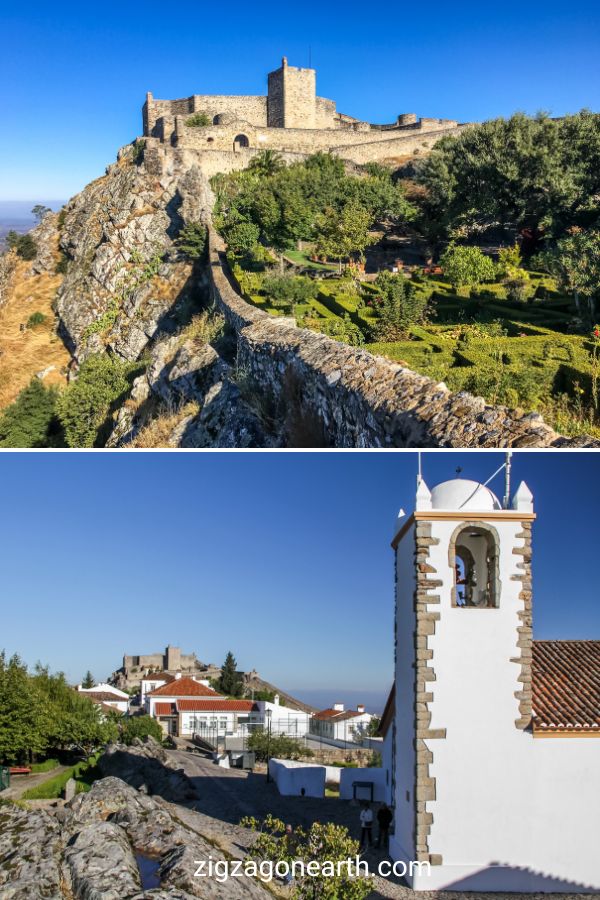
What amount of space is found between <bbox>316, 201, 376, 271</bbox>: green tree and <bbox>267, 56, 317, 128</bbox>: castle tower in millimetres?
24244

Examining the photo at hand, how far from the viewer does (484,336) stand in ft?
80.1

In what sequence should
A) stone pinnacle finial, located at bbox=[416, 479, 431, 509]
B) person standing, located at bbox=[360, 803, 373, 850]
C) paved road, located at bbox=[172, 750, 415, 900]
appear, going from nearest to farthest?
1. stone pinnacle finial, located at bbox=[416, 479, 431, 509]
2. paved road, located at bbox=[172, 750, 415, 900]
3. person standing, located at bbox=[360, 803, 373, 850]

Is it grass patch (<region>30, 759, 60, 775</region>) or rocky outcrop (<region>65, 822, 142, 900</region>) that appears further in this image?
grass patch (<region>30, 759, 60, 775</region>)

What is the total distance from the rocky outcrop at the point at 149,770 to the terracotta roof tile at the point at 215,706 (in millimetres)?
19390

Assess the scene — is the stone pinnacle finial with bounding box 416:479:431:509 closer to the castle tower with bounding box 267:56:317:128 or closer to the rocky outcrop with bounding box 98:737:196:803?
the rocky outcrop with bounding box 98:737:196:803

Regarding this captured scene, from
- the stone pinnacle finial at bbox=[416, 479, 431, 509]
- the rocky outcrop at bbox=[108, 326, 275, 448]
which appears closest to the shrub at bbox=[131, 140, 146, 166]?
the rocky outcrop at bbox=[108, 326, 275, 448]

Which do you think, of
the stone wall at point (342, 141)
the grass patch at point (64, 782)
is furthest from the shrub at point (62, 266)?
the grass patch at point (64, 782)

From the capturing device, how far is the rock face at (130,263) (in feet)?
130

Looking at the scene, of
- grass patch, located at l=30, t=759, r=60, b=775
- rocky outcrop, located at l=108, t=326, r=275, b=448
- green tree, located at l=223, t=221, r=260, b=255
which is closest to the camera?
rocky outcrop, located at l=108, t=326, r=275, b=448

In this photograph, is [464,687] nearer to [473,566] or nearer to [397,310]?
[473,566]

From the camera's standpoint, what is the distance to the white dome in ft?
39.5

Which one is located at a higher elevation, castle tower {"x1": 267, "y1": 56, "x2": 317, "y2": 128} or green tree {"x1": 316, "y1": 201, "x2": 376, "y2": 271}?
castle tower {"x1": 267, "y1": 56, "x2": 317, "y2": 128}

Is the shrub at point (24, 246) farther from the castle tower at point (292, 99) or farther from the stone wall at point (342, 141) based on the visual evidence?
the castle tower at point (292, 99)

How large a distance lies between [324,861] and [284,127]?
5604cm
